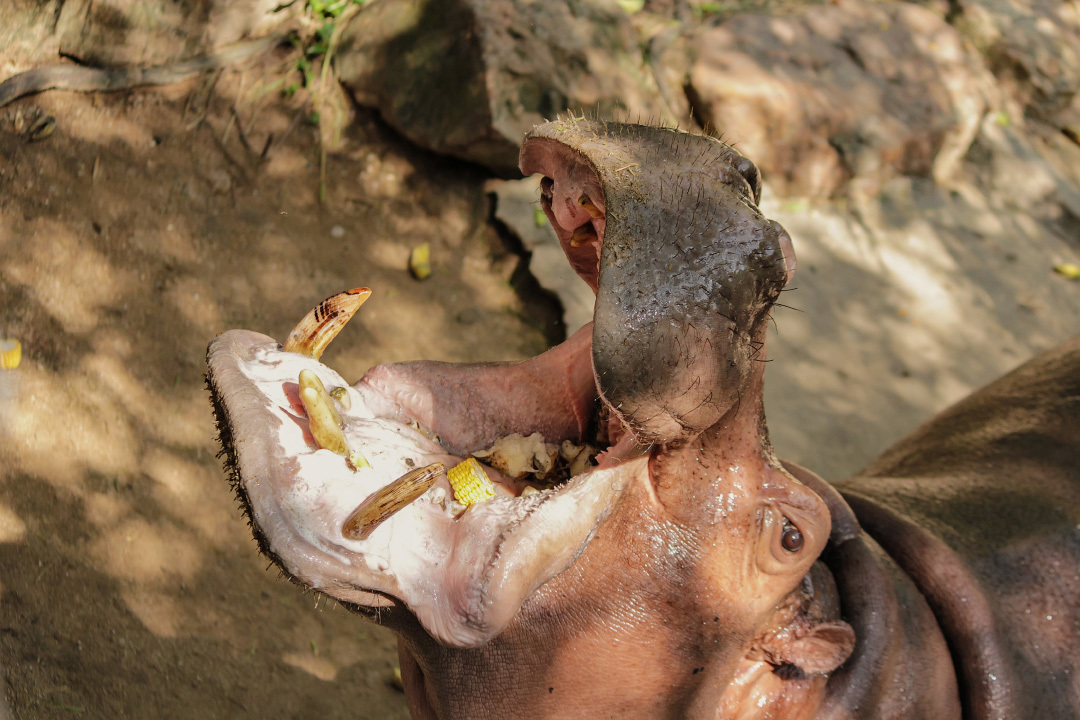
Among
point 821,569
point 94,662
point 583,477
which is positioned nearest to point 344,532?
point 583,477

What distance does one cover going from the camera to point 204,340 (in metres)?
4.00

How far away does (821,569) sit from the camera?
215cm

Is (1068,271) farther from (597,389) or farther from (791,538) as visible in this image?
(597,389)

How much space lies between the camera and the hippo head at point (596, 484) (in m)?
1.41

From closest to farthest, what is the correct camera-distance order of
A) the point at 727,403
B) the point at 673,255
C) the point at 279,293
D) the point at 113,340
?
1. the point at 673,255
2. the point at 727,403
3. the point at 113,340
4. the point at 279,293

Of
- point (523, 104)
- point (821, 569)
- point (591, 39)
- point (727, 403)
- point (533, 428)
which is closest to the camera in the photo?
point (727, 403)

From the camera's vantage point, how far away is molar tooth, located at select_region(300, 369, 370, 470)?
60.7 inches

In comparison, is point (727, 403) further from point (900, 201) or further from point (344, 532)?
point (900, 201)

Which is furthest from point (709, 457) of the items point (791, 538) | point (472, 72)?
point (472, 72)

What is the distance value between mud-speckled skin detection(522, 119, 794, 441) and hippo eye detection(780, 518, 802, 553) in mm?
427

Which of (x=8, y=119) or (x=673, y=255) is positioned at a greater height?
(x=673, y=255)

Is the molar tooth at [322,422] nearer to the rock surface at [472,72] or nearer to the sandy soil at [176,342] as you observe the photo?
the sandy soil at [176,342]

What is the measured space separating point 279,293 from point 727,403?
3.27 metres

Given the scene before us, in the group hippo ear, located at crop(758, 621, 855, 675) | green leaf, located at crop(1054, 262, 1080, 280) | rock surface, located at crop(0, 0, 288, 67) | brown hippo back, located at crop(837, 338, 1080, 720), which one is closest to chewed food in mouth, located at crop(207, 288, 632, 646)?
hippo ear, located at crop(758, 621, 855, 675)
